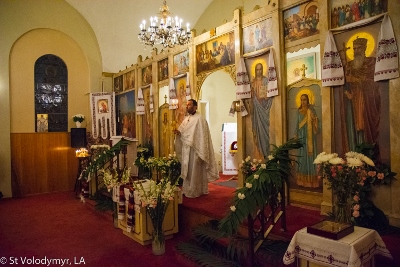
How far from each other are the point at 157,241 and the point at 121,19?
9.55m

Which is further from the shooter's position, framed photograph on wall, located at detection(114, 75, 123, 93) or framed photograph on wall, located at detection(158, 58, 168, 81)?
framed photograph on wall, located at detection(114, 75, 123, 93)

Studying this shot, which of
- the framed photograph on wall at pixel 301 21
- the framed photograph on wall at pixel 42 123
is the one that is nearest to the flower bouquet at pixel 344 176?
the framed photograph on wall at pixel 301 21

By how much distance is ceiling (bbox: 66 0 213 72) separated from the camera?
1184 centimetres

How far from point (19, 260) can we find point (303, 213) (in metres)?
4.80

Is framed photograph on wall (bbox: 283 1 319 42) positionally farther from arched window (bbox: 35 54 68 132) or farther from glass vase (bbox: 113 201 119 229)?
arched window (bbox: 35 54 68 132)

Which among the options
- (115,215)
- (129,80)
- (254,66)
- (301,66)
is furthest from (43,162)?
(301,66)

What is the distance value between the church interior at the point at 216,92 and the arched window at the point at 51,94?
0.12 ft

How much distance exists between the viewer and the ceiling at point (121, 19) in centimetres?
1184

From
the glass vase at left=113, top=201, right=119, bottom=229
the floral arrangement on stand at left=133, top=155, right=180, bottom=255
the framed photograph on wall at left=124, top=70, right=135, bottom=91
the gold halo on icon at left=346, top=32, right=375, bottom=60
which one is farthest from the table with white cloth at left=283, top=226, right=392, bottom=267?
the framed photograph on wall at left=124, top=70, right=135, bottom=91

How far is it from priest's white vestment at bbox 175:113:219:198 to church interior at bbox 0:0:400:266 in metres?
0.35

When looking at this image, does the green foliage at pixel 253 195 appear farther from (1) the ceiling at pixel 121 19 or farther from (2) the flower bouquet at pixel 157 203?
(1) the ceiling at pixel 121 19

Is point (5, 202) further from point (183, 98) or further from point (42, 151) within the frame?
point (183, 98)

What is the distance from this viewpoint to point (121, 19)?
484 inches

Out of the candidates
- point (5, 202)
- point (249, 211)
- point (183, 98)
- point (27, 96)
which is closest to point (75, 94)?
point (27, 96)
